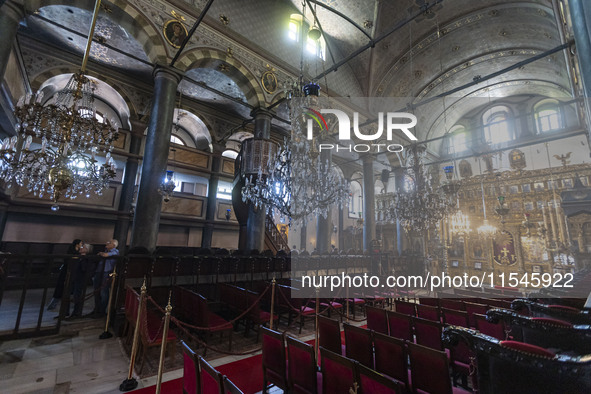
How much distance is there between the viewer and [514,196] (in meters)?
14.7

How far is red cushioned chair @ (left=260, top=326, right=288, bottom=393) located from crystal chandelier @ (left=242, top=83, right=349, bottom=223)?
8.61 ft

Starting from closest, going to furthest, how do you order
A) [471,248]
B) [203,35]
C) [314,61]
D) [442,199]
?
[203,35] → [442,199] → [314,61] → [471,248]

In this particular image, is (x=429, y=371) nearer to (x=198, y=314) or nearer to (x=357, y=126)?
(x=198, y=314)

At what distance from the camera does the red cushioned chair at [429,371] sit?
79.1 inches

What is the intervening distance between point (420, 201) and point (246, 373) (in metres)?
6.93

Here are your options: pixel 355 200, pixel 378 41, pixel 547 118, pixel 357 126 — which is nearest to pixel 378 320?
pixel 357 126

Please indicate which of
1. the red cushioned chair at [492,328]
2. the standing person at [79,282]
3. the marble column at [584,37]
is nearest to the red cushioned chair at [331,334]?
the red cushioned chair at [492,328]

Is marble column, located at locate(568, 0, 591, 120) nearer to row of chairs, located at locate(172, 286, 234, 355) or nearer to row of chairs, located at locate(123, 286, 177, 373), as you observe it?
row of chairs, located at locate(172, 286, 234, 355)

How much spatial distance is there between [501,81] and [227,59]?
567 inches

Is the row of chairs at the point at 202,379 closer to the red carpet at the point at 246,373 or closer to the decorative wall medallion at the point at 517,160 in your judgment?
the red carpet at the point at 246,373

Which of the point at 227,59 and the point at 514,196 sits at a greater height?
the point at 227,59

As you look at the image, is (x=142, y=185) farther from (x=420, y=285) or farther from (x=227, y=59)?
(x=420, y=285)

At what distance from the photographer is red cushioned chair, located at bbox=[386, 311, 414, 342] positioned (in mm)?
3264

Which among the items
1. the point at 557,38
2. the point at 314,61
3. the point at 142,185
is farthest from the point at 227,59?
the point at 557,38
